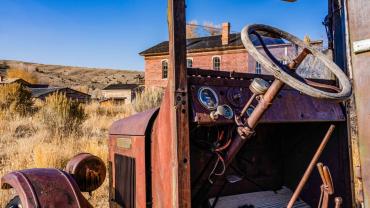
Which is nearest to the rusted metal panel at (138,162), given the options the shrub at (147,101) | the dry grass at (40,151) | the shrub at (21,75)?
the dry grass at (40,151)

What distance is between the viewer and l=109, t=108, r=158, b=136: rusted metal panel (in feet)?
8.14

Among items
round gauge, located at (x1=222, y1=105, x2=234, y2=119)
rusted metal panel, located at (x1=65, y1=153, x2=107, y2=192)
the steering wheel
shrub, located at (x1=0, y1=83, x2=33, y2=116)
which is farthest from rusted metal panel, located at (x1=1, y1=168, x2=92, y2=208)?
shrub, located at (x1=0, y1=83, x2=33, y2=116)

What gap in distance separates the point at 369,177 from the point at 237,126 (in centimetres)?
74

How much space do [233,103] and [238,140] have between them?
235mm

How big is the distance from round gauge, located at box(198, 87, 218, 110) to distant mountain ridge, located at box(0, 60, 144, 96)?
64815mm

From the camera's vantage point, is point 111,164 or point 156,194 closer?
point 156,194

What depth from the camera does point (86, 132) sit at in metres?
11.0

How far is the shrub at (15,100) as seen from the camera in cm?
1700

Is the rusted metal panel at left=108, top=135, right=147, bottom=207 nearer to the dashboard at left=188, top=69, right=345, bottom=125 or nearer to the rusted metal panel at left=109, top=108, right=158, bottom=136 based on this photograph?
the rusted metal panel at left=109, top=108, right=158, bottom=136

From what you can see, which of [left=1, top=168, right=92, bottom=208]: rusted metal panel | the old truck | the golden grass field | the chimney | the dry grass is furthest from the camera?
the chimney

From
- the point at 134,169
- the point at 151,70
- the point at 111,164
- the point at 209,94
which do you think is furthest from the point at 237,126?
the point at 151,70

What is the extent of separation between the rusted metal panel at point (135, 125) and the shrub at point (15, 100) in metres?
14.9

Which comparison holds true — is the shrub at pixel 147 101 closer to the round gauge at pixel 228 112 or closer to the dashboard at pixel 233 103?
the dashboard at pixel 233 103

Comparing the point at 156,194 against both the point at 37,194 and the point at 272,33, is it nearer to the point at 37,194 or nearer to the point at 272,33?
the point at 37,194
